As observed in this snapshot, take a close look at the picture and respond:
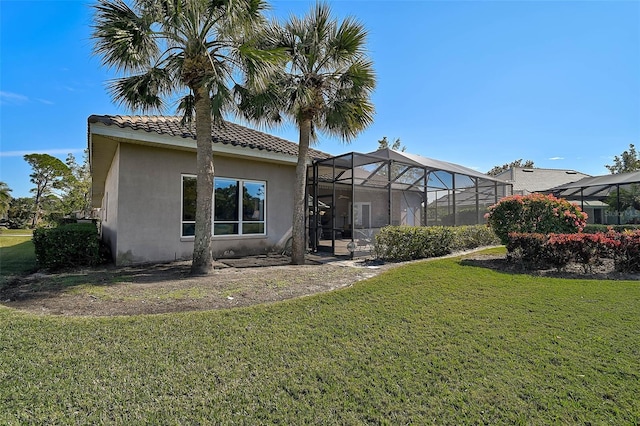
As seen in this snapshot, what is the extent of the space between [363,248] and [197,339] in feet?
26.2

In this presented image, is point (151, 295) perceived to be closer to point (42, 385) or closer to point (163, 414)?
point (42, 385)

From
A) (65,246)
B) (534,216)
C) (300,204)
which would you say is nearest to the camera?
(65,246)

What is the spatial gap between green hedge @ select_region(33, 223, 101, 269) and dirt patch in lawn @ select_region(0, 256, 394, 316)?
0.65 m

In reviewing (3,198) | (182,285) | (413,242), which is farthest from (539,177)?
(3,198)

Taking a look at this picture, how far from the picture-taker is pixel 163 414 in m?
2.35

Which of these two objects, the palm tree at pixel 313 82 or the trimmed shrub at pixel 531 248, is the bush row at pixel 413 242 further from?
the palm tree at pixel 313 82

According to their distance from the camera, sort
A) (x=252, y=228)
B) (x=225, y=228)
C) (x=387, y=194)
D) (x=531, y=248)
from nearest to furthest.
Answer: (x=531, y=248)
(x=225, y=228)
(x=252, y=228)
(x=387, y=194)

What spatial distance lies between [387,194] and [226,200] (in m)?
8.63

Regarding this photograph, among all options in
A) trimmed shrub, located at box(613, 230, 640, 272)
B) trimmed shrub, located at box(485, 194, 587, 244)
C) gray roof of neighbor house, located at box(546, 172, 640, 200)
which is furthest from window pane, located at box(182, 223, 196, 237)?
gray roof of neighbor house, located at box(546, 172, 640, 200)

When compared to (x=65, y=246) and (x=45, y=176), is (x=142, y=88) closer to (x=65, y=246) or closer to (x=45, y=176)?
(x=65, y=246)

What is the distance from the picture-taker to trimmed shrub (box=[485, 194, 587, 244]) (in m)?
9.95

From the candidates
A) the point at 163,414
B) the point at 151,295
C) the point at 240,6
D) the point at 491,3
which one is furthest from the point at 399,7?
the point at 163,414

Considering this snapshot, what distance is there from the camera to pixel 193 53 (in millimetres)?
6934

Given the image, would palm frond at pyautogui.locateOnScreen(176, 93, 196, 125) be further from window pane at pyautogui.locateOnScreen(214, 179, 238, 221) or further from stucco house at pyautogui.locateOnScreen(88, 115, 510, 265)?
window pane at pyautogui.locateOnScreen(214, 179, 238, 221)
